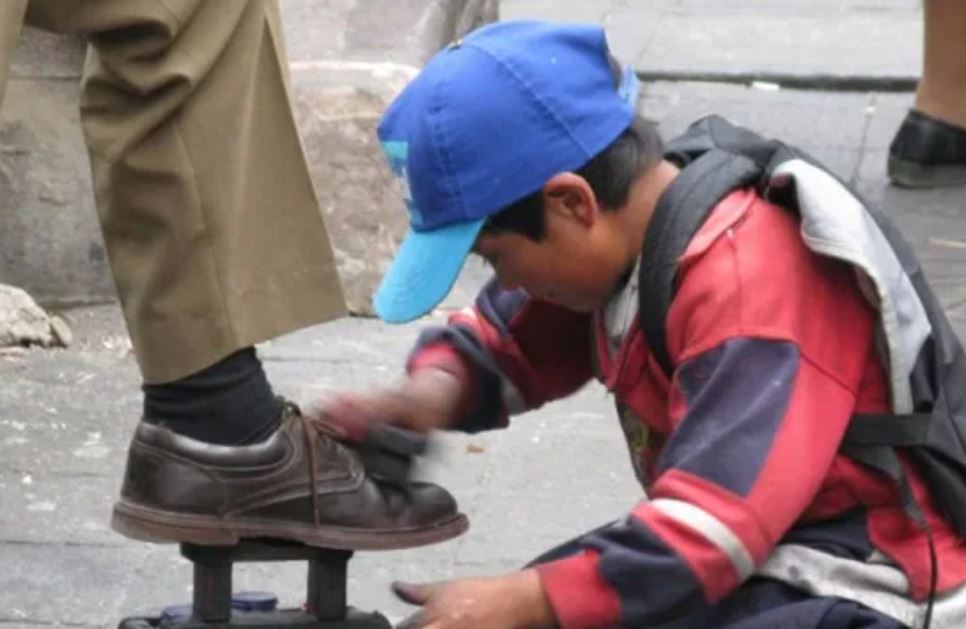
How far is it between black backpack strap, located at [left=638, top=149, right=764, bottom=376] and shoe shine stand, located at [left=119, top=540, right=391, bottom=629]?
526 millimetres

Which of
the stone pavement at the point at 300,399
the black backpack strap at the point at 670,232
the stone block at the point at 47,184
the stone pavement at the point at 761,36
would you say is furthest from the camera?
the stone pavement at the point at 761,36

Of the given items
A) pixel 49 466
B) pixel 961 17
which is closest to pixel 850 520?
pixel 49 466

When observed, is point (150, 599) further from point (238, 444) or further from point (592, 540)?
point (592, 540)

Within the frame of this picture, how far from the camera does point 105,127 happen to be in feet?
9.51

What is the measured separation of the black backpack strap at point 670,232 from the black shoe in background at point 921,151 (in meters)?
2.90

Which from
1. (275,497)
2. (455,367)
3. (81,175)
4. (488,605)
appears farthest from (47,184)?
(488,605)

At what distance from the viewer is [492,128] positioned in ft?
7.94

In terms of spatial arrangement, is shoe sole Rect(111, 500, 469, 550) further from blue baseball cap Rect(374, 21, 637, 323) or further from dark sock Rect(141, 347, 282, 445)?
blue baseball cap Rect(374, 21, 637, 323)

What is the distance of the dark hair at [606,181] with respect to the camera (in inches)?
96.2

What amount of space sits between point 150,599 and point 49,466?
21.5 inches

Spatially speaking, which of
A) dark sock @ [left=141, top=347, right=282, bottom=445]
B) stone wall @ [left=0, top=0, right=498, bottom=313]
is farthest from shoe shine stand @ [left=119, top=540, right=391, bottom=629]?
stone wall @ [left=0, top=0, right=498, bottom=313]

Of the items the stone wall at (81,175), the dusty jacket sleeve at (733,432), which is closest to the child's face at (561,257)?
the dusty jacket sleeve at (733,432)

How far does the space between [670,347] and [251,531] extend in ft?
2.10

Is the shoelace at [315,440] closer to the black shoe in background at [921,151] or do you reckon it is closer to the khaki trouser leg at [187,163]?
the khaki trouser leg at [187,163]
